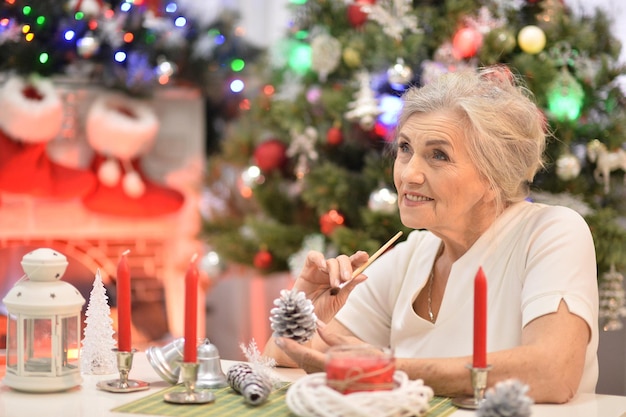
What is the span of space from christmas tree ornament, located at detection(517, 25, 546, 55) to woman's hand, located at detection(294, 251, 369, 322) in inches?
53.3

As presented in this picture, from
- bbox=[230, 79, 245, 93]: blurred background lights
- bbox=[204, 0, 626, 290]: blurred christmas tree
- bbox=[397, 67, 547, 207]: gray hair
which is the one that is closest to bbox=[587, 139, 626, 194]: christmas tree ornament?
bbox=[204, 0, 626, 290]: blurred christmas tree

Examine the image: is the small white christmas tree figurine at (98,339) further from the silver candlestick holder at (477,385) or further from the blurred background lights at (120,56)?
the blurred background lights at (120,56)

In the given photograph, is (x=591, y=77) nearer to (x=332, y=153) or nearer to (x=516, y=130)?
(x=332, y=153)

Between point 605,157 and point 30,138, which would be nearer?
point 605,157

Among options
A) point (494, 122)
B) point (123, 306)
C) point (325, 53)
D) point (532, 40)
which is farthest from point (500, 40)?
point (123, 306)

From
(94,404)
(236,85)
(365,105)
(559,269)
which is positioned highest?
(236,85)

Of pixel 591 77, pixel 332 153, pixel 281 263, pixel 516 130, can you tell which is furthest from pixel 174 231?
pixel 516 130

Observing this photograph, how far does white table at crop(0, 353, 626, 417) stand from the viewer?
1625 mm

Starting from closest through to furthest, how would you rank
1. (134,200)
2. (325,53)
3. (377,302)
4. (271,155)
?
(377,302), (325,53), (271,155), (134,200)

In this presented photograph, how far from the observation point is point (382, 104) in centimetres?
332

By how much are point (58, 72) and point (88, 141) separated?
32 cm

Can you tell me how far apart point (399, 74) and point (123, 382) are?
1715mm

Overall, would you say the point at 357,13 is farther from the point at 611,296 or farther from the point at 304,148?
the point at 611,296

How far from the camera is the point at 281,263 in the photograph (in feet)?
12.6
